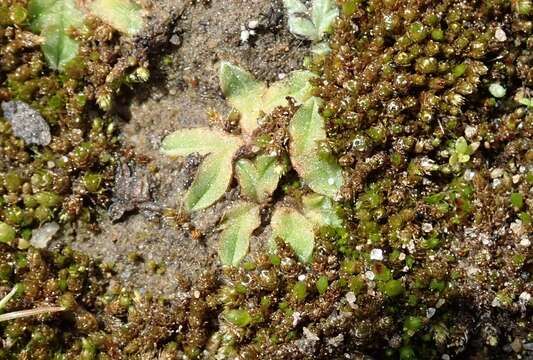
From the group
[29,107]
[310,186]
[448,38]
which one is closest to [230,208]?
[310,186]

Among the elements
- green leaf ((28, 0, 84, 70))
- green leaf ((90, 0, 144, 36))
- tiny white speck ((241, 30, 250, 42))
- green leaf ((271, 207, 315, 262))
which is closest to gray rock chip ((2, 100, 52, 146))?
green leaf ((28, 0, 84, 70))

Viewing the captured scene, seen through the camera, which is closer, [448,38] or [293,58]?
[448,38]

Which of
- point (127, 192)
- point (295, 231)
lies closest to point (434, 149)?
point (295, 231)

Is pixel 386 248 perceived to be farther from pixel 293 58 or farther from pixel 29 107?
pixel 29 107

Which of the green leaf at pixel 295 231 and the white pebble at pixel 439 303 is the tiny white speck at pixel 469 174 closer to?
the white pebble at pixel 439 303

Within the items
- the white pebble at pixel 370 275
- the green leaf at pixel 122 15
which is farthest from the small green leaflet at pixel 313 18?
the white pebble at pixel 370 275

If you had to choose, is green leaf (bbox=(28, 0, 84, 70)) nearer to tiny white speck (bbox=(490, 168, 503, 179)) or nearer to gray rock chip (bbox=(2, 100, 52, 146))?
gray rock chip (bbox=(2, 100, 52, 146))

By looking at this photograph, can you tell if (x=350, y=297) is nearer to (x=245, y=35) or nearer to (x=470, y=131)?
(x=470, y=131)

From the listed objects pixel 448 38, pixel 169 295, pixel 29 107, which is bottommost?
pixel 169 295
